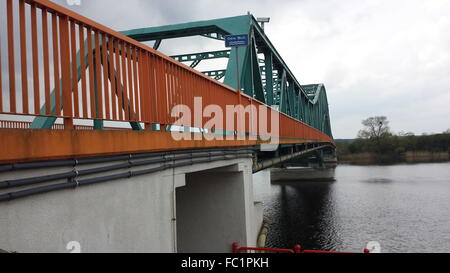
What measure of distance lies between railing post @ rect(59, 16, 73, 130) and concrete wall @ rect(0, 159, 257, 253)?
0.50 metres

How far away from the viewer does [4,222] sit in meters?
2.63

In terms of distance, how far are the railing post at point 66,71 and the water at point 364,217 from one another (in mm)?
17697

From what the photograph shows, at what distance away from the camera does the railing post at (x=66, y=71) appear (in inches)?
129

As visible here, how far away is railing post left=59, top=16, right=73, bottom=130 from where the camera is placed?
3271 millimetres

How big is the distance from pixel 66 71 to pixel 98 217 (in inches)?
58.2

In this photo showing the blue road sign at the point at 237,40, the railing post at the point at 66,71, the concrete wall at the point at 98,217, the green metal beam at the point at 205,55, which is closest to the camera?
the concrete wall at the point at 98,217

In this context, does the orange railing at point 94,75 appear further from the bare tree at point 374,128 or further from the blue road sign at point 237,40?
the bare tree at point 374,128

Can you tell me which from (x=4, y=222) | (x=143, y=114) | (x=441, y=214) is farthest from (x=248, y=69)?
(x=441, y=214)

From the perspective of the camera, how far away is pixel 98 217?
3.50 m

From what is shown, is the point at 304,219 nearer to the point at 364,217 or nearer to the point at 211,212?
the point at 364,217

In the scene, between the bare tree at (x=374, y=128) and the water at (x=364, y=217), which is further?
the bare tree at (x=374, y=128)

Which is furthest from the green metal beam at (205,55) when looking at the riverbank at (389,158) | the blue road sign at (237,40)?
the riverbank at (389,158)

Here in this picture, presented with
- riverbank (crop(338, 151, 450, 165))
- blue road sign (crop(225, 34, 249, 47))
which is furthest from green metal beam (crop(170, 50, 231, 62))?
riverbank (crop(338, 151, 450, 165))
